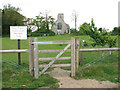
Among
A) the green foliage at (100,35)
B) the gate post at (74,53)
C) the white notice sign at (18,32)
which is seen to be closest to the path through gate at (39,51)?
the gate post at (74,53)

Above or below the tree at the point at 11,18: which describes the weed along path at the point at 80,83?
below

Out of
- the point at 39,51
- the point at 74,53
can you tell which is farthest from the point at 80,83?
the point at 39,51

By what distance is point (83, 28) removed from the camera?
7.27m

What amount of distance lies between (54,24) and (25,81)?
22.7 meters

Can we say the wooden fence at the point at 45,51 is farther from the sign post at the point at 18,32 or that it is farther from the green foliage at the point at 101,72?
the sign post at the point at 18,32

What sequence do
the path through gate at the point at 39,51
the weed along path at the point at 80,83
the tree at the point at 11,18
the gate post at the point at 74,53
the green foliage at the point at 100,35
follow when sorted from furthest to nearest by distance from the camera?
the tree at the point at 11,18, the green foliage at the point at 100,35, the gate post at the point at 74,53, the path through gate at the point at 39,51, the weed along path at the point at 80,83

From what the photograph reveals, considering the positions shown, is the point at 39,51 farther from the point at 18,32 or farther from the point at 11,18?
the point at 11,18

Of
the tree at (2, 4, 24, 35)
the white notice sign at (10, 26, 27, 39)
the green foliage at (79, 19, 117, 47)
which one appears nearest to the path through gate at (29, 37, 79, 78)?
the white notice sign at (10, 26, 27, 39)

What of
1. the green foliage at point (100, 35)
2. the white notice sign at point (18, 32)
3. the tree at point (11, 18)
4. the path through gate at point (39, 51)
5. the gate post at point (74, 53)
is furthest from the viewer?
the tree at point (11, 18)

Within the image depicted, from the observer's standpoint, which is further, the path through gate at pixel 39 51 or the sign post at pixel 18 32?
the sign post at pixel 18 32

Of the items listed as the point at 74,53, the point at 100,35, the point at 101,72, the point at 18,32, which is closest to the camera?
the point at 74,53

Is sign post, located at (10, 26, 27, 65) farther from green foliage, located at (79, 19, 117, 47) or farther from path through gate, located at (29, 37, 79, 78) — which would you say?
green foliage, located at (79, 19, 117, 47)

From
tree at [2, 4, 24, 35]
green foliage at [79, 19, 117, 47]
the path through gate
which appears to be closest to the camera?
the path through gate

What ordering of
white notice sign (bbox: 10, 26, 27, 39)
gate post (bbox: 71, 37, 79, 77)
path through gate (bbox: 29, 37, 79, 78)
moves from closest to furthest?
path through gate (bbox: 29, 37, 79, 78) < gate post (bbox: 71, 37, 79, 77) < white notice sign (bbox: 10, 26, 27, 39)
